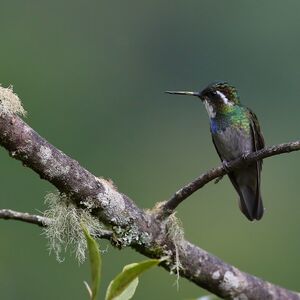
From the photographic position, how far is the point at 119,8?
46.0 m

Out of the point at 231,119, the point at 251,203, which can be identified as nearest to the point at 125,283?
the point at 251,203

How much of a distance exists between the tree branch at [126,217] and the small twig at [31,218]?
42mm

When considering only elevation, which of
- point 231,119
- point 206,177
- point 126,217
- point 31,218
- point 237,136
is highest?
point 231,119

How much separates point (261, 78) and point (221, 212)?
14691 mm

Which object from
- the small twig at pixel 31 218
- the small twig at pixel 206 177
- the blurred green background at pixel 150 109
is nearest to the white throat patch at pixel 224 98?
the small twig at pixel 206 177

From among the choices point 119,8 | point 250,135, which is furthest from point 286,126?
point 250,135

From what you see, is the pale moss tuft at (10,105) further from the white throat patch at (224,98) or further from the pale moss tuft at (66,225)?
the white throat patch at (224,98)

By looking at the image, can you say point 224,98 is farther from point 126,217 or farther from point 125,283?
point 125,283

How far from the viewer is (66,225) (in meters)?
3.77

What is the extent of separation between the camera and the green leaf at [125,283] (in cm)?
263

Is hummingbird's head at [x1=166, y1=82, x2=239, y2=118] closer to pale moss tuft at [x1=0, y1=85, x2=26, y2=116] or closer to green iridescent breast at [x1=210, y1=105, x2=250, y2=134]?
green iridescent breast at [x1=210, y1=105, x2=250, y2=134]

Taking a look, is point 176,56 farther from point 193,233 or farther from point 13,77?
point 193,233

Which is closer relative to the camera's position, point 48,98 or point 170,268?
point 170,268

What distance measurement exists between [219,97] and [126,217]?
2106 mm
